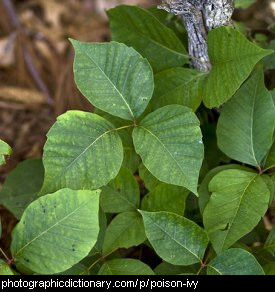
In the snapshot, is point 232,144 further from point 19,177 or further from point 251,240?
point 19,177

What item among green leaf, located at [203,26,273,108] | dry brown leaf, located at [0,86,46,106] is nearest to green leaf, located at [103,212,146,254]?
green leaf, located at [203,26,273,108]

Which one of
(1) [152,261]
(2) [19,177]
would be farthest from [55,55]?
(1) [152,261]

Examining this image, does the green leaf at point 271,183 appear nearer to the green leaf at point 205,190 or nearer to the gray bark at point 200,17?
the green leaf at point 205,190

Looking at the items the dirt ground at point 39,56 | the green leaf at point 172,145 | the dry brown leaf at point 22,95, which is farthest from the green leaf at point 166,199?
the dry brown leaf at point 22,95

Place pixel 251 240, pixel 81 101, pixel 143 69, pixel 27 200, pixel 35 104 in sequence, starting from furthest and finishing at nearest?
pixel 35 104, pixel 81 101, pixel 27 200, pixel 251 240, pixel 143 69

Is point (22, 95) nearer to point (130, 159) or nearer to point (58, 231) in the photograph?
point (130, 159)
